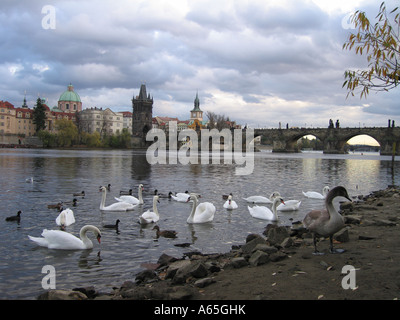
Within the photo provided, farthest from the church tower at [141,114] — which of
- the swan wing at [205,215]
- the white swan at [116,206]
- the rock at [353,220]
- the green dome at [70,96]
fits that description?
the rock at [353,220]

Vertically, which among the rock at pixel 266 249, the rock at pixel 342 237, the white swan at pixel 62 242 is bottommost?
the white swan at pixel 62 242

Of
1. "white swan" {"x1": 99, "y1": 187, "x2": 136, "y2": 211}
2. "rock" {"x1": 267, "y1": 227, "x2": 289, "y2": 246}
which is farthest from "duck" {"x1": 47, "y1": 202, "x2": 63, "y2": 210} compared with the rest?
"rock" {"x1": 267, "y1": 227, "x2": 289, "y2": 246}

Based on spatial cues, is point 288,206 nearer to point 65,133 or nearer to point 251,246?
point 251,246

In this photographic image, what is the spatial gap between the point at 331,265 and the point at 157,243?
15.2ft

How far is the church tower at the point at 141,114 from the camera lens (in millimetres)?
152875

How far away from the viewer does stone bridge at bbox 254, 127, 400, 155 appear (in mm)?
96125

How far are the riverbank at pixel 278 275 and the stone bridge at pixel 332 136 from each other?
9380 centimetres

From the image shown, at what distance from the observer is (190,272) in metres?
6.01

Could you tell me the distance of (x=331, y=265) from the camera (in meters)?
5.91

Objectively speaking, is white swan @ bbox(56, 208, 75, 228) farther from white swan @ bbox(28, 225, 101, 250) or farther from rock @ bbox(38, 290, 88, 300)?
rock @ bbox(38, 290, 88, 300)

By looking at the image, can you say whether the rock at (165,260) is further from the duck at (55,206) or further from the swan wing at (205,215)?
the duck at (55,206)
